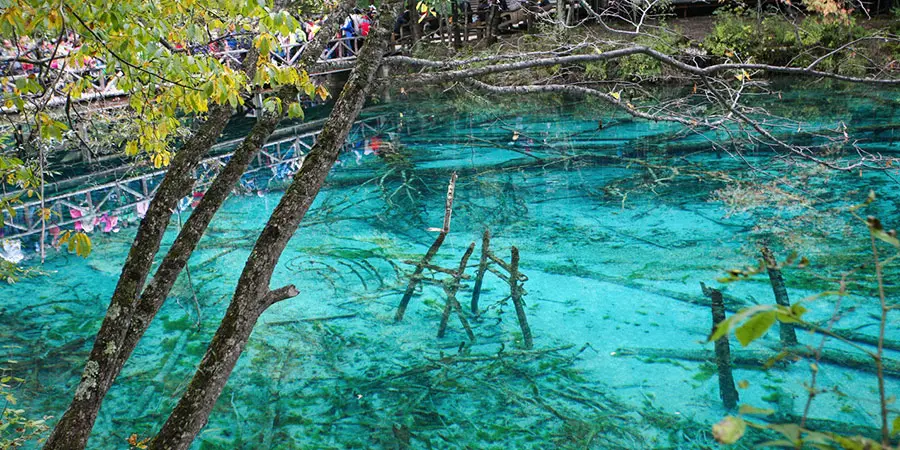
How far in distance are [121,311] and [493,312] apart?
3054mm

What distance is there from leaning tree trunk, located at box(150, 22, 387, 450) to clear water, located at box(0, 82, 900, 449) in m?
1.59

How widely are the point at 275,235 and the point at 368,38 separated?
29.3 inches

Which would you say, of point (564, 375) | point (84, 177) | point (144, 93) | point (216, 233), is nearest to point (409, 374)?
point (564, 375)

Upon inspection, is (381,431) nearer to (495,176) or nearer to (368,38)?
(368,38)

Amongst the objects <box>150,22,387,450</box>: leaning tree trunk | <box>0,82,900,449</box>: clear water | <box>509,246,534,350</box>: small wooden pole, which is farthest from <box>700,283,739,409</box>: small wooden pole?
<box>150,22,387,450</box>: leaning tree trunk

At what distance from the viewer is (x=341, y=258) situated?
5.97 metres

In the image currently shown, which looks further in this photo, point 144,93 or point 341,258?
point 341,258

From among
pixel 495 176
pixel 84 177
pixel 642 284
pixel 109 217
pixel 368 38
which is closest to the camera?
pixel 368 38

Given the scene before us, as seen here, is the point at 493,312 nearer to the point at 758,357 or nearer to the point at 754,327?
→ the point at 758,357

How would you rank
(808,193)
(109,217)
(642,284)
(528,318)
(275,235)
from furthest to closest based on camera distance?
(109,217), (808,193), (642,284), (528,318), (275,235)

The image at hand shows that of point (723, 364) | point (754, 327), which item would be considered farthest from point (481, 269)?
point (754, 327)

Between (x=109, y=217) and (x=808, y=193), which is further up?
(x=109, y=217)

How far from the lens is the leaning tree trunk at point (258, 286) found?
1840 millimetres

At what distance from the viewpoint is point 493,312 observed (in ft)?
16.0
